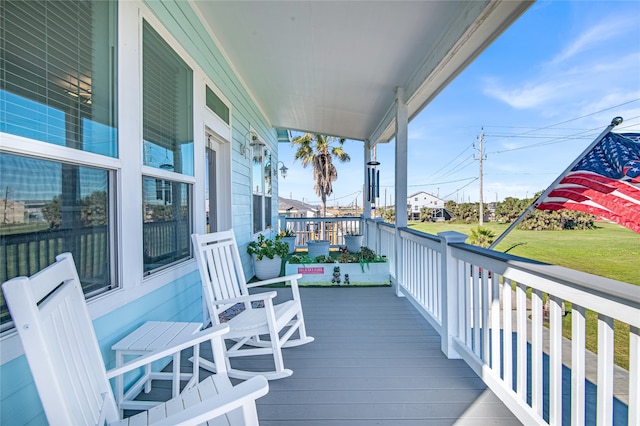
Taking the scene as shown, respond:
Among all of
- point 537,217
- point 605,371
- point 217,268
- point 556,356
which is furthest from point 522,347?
point 537,217

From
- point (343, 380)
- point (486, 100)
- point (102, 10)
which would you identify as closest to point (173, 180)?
point (102, 10)

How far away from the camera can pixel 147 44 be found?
2023 mm

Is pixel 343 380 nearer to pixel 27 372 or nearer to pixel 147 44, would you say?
pixel 27 372

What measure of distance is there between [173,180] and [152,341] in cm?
122

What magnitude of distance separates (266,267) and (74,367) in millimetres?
3657

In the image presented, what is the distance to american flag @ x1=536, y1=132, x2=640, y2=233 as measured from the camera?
2.56 metres

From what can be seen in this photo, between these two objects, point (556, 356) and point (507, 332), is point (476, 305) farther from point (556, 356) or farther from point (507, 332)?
point (556, 356)

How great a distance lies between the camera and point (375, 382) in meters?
2.00

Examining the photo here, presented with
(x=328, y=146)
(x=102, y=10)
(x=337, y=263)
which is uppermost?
(x=328, y=146)

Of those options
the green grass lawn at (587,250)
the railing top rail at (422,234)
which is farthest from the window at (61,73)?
the green grass lawn at (587,250)

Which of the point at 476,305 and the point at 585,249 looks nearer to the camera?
the point at 476,305

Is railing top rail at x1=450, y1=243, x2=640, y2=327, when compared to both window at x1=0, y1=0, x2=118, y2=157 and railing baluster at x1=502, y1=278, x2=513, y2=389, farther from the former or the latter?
window at x1=0, y1=0, x2=118, y2=157

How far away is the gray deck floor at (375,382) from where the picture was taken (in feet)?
5.52

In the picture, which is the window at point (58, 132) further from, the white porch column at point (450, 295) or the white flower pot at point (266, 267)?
the white flower pot at point (266, 267)
